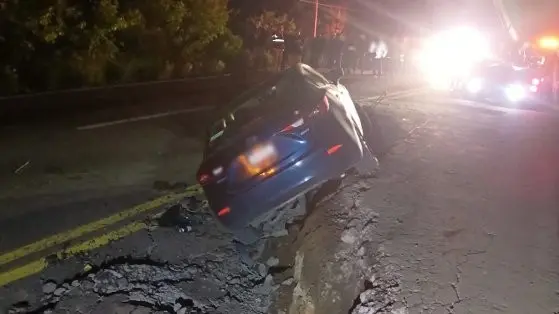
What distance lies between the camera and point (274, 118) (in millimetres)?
5102

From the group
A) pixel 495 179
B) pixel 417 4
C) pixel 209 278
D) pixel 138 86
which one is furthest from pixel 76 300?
pixel 417 4

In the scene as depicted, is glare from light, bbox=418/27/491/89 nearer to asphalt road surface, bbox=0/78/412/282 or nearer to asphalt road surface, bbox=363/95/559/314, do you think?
asphalt road surface, bbox=363/95/559/314

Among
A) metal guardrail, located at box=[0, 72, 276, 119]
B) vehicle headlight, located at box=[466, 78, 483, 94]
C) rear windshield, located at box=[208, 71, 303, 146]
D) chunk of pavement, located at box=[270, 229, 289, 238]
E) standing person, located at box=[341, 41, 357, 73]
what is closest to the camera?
rear windshield, located at box=[208, 71, 303, 146]

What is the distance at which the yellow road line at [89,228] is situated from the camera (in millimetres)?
4930

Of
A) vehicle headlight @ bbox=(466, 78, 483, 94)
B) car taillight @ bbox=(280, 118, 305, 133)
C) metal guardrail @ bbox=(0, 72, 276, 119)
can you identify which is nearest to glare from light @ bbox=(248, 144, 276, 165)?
car taillight @ bbox=(280, 118, 305, 133)

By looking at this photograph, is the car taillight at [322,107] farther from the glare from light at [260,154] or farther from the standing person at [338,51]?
the standing person at [338,51]

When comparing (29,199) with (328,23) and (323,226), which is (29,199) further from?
(328,23)

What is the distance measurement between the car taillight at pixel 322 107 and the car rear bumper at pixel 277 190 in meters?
0.35

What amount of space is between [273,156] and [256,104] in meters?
0.87

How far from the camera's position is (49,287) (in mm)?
4414

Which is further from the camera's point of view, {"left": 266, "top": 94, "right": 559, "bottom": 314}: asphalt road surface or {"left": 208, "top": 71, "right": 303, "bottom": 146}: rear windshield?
{"left": 208, "top": 71, "right": 303, "bottom": 146}: rear windshield

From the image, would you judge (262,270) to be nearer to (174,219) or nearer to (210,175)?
(210,175)

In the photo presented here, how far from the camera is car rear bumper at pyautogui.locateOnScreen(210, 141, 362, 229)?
5148mm

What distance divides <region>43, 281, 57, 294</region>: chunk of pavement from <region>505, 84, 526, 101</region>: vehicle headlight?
15.3 meters
